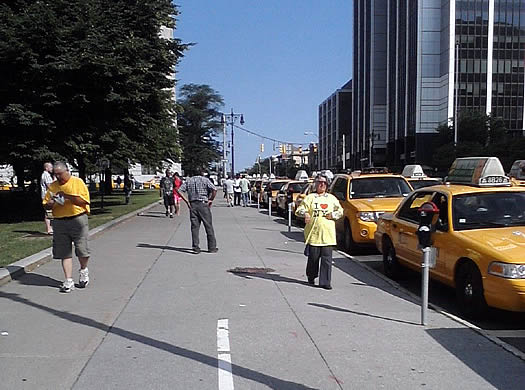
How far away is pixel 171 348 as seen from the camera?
5.92 metres

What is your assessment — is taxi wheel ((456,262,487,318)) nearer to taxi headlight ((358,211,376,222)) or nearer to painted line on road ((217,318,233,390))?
painted line on road ((217,318,233,390))

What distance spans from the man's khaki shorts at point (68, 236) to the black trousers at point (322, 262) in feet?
10.7

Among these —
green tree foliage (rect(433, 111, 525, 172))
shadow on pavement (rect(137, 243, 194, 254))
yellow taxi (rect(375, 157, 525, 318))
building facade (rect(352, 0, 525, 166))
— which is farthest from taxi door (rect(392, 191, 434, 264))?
building facade (rect(352, 0, 525, 166))

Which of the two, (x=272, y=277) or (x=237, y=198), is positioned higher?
(x=237, y=198)

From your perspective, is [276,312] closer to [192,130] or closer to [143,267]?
[143,267]

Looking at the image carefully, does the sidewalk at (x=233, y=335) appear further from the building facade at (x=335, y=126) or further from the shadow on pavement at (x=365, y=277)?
the building facade at (x=335, y=126)

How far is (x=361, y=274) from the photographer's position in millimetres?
10422

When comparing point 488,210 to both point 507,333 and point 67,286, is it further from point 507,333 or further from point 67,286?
point 67,286

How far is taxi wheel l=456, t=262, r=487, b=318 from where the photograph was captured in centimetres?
716

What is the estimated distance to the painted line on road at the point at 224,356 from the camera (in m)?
5.00

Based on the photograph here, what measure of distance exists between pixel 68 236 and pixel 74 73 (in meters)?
10.9

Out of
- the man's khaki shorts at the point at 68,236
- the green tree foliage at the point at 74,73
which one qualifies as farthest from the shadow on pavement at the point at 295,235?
the man's khaki shorts at the point at 68,236

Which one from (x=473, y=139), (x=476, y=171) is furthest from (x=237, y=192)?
(x=473, y=139)

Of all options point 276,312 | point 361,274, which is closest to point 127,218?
point 361,274
